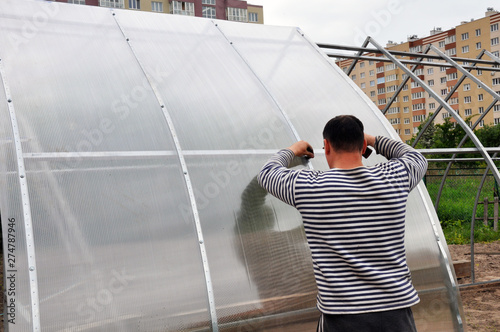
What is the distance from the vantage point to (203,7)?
2424 inches

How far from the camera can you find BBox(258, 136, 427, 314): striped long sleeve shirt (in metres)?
3.24

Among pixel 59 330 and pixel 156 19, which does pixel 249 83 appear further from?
pixel 59 330

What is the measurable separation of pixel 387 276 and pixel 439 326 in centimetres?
260

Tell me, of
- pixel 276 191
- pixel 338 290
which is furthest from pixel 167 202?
pixel 338 290

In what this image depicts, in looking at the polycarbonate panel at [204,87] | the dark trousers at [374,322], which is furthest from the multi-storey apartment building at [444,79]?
the dark trousers at [374,322]

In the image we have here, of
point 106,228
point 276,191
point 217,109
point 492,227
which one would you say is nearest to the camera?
point 276,191

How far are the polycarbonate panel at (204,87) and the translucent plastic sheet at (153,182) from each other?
0.02m

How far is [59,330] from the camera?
3781 mm

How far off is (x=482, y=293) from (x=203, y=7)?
5599 centimetres

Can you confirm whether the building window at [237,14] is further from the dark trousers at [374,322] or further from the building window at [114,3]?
the dark trousers at [374,322]

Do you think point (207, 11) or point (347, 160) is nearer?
point (347, 160)

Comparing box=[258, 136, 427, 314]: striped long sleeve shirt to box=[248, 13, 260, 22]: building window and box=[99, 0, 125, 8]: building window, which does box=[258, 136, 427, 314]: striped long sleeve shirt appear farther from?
box=[248, 13, 260, 22]: building window
